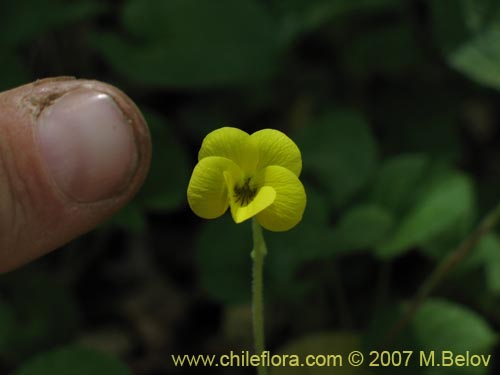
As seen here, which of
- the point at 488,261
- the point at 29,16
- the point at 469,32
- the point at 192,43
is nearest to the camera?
the point at 488,261

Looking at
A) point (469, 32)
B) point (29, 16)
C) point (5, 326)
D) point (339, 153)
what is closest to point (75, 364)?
point (5, 326)

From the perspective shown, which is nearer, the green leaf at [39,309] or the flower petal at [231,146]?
the flower petal at [231,146]

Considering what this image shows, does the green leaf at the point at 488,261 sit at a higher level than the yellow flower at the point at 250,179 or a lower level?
lower

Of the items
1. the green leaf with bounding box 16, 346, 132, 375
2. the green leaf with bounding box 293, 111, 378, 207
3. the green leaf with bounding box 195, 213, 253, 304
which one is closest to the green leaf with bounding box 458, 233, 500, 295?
the green leaf with bounding box 293, 111, 378, 207

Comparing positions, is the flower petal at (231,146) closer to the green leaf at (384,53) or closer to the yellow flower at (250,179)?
the yellow flower at (250,179)

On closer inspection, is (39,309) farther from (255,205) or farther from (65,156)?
(255,205)

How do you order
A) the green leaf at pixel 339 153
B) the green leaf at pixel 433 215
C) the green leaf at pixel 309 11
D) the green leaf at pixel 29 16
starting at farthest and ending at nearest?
the green leaf at pixel 309 11
the green leaf at pixel 29 16
the green leaf at pixel 339 153
the green leaf at pixel 433 215

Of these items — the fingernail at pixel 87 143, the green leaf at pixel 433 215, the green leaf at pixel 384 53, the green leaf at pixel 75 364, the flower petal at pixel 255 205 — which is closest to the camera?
the flower petal at pixel 255 205

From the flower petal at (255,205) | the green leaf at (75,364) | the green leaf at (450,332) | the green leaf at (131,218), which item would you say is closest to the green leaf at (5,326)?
the green leaf at (75,364)
